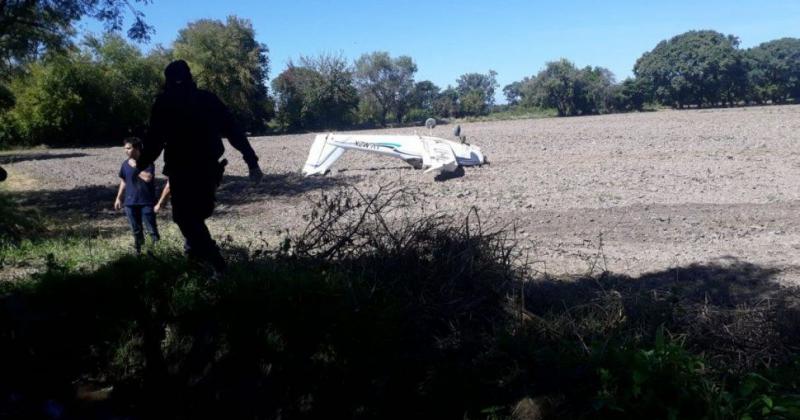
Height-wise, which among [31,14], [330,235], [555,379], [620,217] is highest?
[31,14]

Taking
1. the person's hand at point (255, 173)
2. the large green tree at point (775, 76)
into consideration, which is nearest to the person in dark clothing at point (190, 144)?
the person's hand at point (255, 173)

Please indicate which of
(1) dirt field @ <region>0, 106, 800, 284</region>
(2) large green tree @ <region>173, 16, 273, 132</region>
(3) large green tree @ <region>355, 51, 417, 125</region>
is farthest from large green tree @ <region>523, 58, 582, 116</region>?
(1) dirt field @ <region>0, 106, 800, 284</region>

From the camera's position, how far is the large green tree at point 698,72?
7956 cm

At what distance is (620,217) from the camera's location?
13.4m

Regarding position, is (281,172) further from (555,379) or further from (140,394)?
(555,379)

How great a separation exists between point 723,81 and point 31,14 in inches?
3056

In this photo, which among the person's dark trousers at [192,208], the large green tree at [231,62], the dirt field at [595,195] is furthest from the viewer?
the large green tree at [231,62]

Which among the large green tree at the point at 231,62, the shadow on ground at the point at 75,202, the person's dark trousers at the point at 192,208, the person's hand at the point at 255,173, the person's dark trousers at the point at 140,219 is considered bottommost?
the shadow on ground at the point at 75,202

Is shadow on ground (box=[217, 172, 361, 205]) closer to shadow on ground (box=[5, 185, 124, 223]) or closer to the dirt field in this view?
the dirt field

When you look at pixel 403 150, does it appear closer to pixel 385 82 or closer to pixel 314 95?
pixel 314 95

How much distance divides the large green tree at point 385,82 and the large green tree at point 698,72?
2876cm

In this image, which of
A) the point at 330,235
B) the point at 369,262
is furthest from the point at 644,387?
the point at 330,235

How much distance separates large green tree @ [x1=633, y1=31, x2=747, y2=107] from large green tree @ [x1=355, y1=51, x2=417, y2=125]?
2876 cm

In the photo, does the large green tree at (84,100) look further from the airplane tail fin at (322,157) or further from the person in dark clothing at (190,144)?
the person in dark clothing at (190,144)
